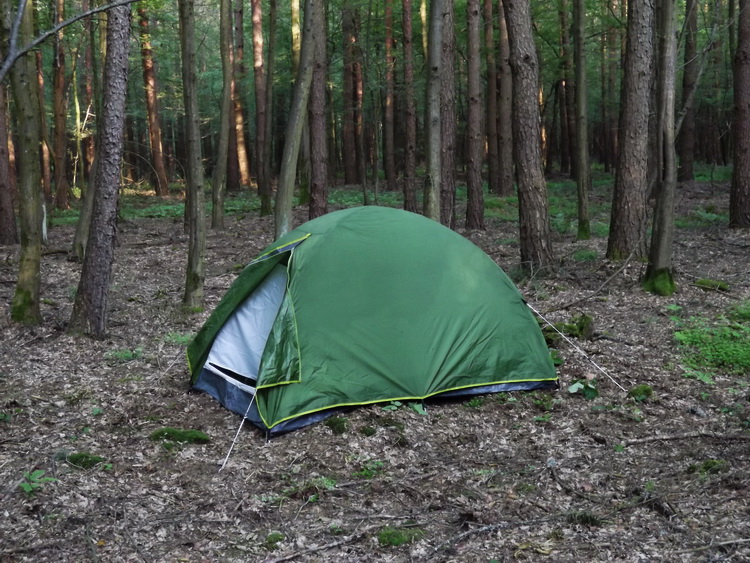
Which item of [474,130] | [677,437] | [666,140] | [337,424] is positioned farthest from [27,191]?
[474,130]

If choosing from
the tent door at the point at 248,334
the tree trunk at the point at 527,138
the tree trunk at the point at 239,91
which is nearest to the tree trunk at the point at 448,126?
the tree trunk at the point at 527,138

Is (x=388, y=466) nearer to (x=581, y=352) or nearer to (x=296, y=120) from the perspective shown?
(x=581, y=352)

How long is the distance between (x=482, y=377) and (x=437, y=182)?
12.4 ft

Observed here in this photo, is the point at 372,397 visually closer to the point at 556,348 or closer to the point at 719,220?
the point at 556,348

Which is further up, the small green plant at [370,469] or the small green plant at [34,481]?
the small green plant at [34,481]

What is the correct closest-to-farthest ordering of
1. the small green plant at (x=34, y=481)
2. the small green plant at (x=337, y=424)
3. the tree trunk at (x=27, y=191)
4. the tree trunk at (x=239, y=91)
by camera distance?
the small green plant at (x=34, y=481), the small green plant at (x=337, y=424), the tree trunk at (x=27, y=191), the tree trunk at (x=239, y=91)

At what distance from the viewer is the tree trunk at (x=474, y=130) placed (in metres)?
→ 14.7

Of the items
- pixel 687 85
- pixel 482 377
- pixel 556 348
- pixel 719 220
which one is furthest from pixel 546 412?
pixel 687 85

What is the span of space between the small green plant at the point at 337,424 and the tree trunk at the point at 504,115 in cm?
1325

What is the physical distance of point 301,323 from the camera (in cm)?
601

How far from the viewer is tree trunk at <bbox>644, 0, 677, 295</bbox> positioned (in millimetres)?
8398

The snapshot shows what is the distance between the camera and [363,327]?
6.09m

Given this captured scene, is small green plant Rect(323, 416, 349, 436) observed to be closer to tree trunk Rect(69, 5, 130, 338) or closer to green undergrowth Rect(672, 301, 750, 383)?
green undergrowth Rect(672, 301, 750, 383)

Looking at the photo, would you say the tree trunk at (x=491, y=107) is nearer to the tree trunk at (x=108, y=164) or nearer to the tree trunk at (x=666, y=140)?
the tree trunk at (x=666, y=140)
